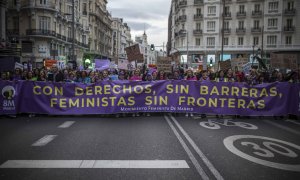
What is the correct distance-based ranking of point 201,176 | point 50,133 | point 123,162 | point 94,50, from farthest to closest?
point 94,50 → point 50,133 → point 123,162 → point 201,176

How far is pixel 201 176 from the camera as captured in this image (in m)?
5.42

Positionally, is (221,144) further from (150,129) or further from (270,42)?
(270,42)

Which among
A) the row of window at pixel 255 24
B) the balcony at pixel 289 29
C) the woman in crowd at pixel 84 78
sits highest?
the row of window at pixel 255 24

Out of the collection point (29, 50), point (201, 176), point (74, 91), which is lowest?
point (201, 176)

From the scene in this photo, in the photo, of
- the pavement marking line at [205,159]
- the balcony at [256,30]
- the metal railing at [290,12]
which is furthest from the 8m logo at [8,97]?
the metal railing at [290,12]

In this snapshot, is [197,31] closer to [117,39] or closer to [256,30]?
[256,30]

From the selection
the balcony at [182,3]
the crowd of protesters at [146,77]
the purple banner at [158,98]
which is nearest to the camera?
the purple banner at [158,98]

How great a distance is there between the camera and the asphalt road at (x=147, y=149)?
5.61m

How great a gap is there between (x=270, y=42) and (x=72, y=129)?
61462 mm

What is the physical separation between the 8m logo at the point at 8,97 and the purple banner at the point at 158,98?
195mm

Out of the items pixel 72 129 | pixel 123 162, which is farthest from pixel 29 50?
pixel 123 162

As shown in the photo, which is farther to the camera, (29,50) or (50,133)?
(29,50)

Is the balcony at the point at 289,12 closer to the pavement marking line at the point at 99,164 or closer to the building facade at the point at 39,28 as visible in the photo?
the building facade at the point at 39,28

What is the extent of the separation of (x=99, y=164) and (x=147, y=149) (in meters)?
1.45
